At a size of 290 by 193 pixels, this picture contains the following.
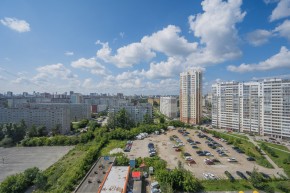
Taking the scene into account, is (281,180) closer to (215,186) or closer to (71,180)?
(215,186)

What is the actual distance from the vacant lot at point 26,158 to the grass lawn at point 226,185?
47.4ft

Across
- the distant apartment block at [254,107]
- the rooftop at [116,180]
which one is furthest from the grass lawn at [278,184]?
the distant apartment block at [254,107]

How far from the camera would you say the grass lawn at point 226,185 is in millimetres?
13790

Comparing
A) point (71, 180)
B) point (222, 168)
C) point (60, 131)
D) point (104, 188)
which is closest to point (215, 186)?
point (222, 168)

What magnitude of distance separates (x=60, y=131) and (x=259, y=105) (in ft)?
105

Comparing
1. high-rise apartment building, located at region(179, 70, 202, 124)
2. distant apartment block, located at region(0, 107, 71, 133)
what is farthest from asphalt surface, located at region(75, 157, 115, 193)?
high-rise apartment building, located at region(179, 70, 202, 124)

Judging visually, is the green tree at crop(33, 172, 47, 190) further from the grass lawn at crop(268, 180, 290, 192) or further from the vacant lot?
the grass lawn at crop(268, 180, 290, 192)

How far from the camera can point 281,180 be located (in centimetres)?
1514

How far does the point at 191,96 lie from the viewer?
4019cm

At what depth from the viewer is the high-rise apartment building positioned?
130ft

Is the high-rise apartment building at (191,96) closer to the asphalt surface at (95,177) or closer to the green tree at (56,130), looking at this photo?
the green tree at (56,130)

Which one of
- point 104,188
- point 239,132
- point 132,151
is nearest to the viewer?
point 104,188

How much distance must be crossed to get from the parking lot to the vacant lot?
8.23 m

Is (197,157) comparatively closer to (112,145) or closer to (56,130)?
(112,145)
